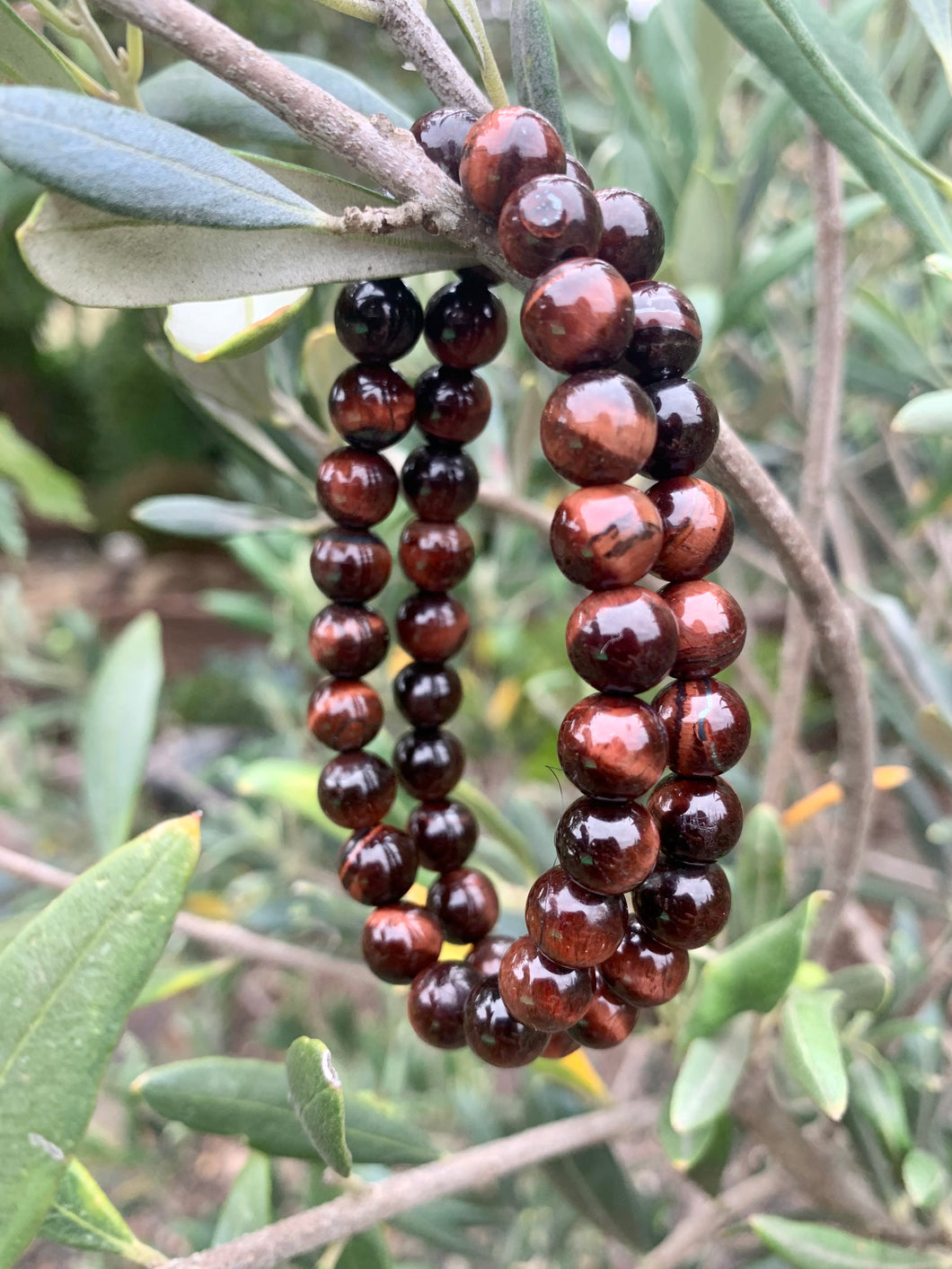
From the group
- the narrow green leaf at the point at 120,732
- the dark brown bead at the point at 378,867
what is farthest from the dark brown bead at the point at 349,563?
the narrow green leaf at the point at 120,732

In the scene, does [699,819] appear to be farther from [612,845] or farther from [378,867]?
[378,867]

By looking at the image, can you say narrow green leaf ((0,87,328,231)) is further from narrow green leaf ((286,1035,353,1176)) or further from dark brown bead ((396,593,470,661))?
narrow green leaf ((286,1035,353,1176))

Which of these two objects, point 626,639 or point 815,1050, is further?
point 815,1050

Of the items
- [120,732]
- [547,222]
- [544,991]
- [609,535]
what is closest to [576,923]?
[544,991]

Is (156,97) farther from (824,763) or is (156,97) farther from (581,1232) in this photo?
(824,763)

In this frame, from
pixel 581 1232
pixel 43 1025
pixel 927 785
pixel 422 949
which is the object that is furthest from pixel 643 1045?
pixel 43 1025

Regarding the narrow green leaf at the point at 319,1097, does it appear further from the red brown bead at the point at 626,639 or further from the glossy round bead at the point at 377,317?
the glossy round bead at the point at 377,317
